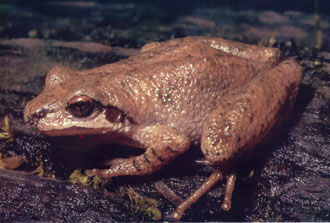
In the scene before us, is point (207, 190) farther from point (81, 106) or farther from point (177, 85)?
point (81, 106)

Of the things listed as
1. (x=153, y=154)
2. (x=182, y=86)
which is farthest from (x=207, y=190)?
(x=182, y=86)

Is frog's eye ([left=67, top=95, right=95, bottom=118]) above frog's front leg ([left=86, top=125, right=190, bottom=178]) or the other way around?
above

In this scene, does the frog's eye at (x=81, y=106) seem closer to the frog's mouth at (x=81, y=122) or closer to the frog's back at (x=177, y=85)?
the frog's mouth at (x=81, y=122)

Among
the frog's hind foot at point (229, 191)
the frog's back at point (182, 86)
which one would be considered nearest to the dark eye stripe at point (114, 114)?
the frog's back at point (182, 86)

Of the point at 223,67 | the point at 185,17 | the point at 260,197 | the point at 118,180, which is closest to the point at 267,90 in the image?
the point at 223,67

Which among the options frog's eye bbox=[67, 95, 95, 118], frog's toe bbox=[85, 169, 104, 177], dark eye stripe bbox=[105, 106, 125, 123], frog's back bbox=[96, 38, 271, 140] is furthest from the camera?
frog's back bbox=[96, 38, 271, 140]

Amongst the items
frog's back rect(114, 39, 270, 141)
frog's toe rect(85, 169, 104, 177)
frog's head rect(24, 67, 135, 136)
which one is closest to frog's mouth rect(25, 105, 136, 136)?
frog's head rect(24, 67, 135, 136)

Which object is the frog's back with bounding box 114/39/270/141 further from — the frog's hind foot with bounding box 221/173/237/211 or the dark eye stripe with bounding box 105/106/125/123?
the frog's hind foot with bounding box 221/173/237/211
